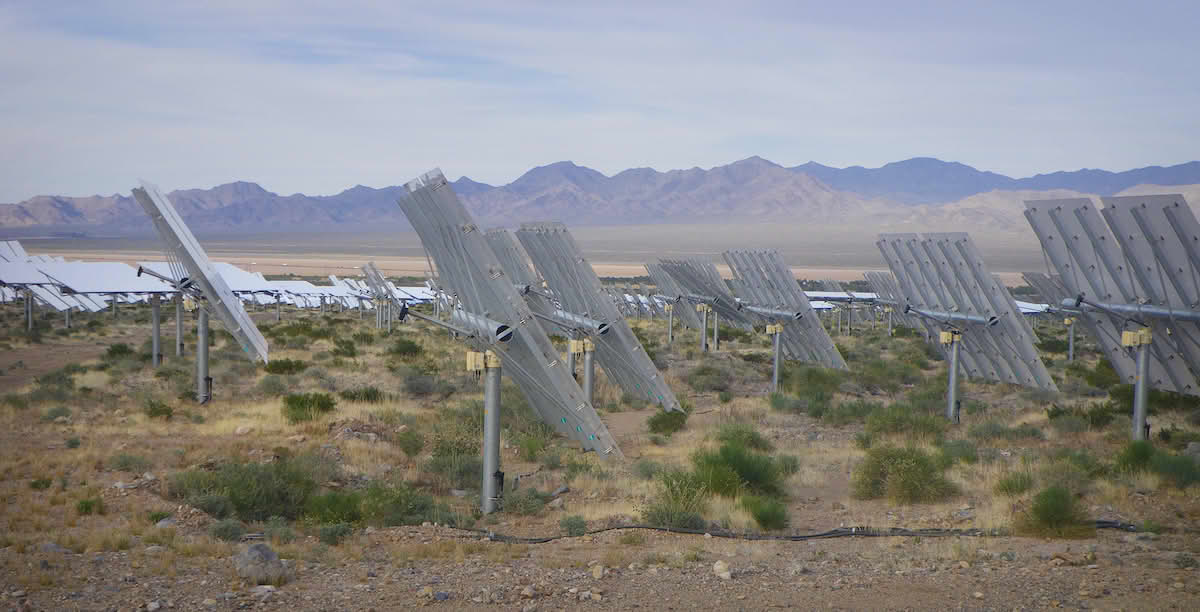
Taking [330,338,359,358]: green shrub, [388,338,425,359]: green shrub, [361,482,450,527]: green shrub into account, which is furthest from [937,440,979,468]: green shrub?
[330,338,359,358]: green shrub

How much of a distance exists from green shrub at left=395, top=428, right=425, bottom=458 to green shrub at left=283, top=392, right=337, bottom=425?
9.29 feet

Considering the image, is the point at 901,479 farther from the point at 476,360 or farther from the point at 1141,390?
the point at 476,360

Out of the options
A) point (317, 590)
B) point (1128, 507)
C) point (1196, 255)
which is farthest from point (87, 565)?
point (1196, 255)

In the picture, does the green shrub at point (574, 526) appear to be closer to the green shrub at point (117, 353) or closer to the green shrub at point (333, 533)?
the green shrub at point (333, 533)

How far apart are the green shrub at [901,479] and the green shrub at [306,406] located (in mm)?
11356

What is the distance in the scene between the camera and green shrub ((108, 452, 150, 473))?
1547 centimetres

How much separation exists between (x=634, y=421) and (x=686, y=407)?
185 cm

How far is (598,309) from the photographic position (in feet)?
68.3

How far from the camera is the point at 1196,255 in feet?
52.1

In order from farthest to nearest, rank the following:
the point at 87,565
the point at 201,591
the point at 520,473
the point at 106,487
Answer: the point at 520,473 → the point at 106,487 → the point at 87,565 → the point at 201,591

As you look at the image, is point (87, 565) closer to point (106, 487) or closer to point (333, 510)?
point (333, 510)

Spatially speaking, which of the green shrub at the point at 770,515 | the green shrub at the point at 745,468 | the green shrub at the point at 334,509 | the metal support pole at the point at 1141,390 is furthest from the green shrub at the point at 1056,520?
the green shrub at the point at 334,509

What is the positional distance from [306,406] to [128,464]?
6721 millimetres

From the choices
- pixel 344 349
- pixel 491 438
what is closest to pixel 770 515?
pixel 491 438
